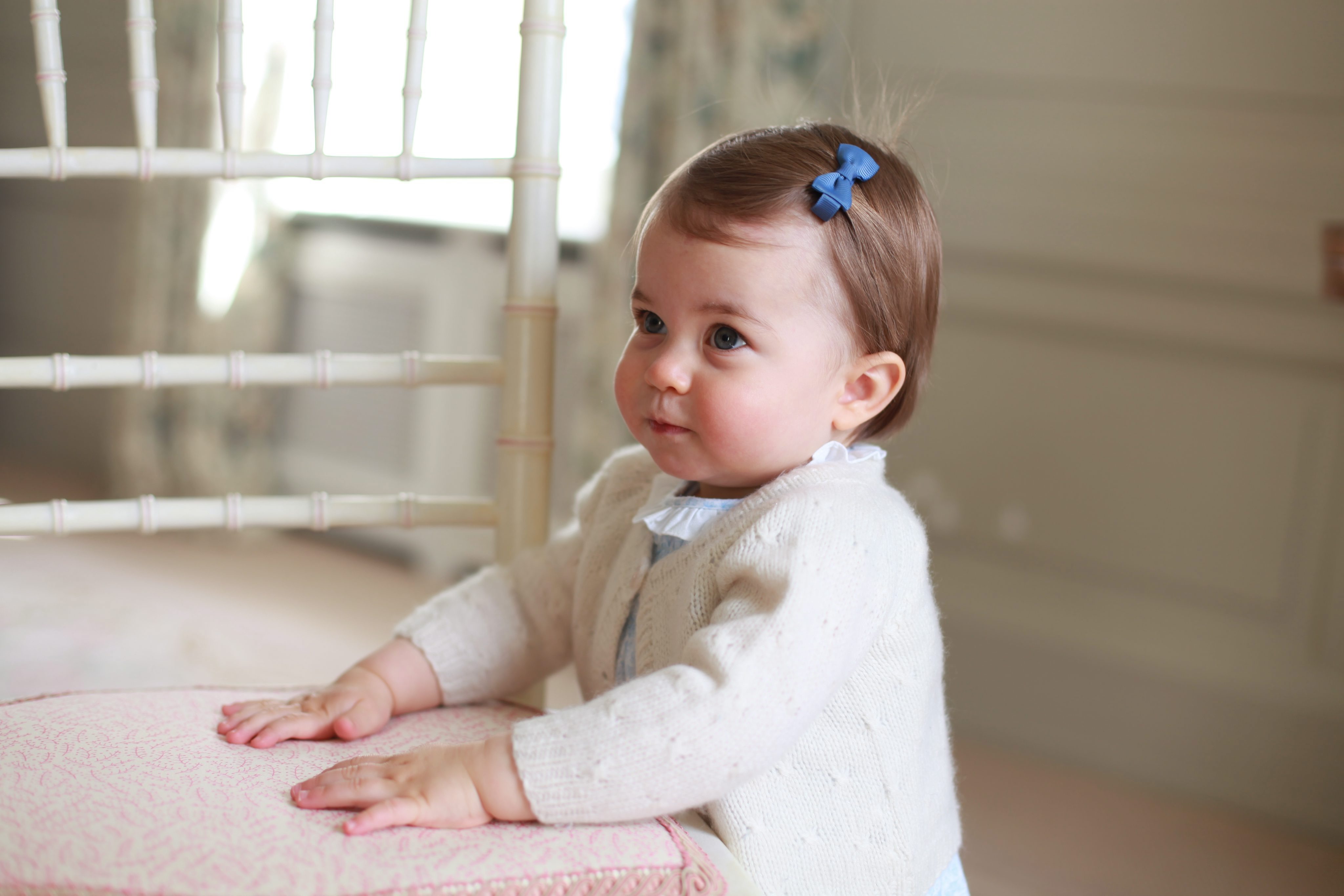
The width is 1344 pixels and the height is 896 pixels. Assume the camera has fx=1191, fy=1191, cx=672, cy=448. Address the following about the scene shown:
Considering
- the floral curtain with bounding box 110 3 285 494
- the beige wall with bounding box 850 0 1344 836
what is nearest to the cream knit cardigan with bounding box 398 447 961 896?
the beige wall with bounding box 850 0 1344 836

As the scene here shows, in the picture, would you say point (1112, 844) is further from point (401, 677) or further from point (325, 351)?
point (325, 351)

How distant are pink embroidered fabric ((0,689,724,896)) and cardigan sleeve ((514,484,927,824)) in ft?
0.10

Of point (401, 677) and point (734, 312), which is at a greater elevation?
point (734, 312)

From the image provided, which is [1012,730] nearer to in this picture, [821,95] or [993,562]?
[993,562]

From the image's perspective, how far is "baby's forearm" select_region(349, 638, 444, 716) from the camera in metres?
0.91

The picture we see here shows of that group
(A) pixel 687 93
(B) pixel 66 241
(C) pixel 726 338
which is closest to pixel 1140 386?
(A) pixel 687 93

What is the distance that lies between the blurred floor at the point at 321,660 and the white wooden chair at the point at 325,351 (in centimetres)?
98

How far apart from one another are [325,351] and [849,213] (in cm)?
49

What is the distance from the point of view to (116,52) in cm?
355

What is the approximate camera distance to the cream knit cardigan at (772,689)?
71 centimetres

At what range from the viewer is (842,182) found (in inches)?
31.9

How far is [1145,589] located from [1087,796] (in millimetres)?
344

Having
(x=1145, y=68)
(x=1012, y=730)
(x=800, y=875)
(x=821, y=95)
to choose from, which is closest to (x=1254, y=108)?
(x=1145, y=68)

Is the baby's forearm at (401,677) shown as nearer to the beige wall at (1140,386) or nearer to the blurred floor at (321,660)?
the blurred floor at (321,660)
